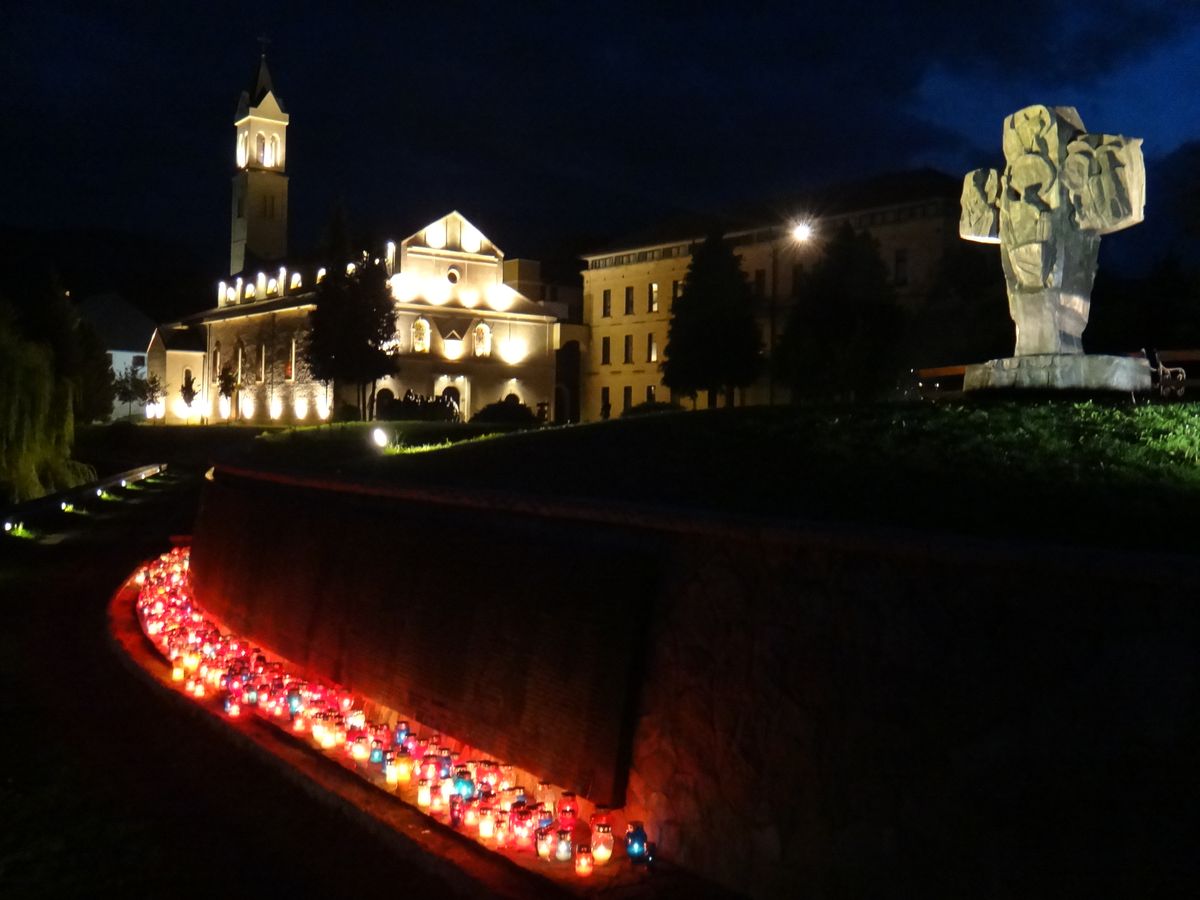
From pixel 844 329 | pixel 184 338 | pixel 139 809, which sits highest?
pixel 184 338

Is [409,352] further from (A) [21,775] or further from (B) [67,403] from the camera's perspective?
(A) [21,775]

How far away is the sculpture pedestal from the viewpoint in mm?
12383

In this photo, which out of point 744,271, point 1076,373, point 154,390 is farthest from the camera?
point 154,390

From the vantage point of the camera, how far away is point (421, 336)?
55562 mm

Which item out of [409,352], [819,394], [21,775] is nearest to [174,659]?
[21,775]

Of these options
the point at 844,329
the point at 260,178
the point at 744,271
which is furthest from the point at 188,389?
the point at 844,329

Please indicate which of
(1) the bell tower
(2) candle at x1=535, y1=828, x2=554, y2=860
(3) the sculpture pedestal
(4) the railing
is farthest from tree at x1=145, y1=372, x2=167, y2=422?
(2) candle at x1=535, y1=828, x2=554, y2=860

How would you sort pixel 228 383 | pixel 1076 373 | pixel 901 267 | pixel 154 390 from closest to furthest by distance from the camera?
pixel 1076 373 < pixel 901 267 < pixel 228 383 < pixel 154 390

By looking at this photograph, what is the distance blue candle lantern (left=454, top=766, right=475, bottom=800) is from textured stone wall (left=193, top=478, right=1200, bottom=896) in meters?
0.27

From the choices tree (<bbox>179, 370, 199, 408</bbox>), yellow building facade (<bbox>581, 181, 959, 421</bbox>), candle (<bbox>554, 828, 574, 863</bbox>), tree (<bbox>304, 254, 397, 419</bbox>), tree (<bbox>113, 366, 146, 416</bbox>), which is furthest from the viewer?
tree (<bbox>113, 366, 146, 416</bbox>)

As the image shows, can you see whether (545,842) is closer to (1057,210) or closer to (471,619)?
(471,619)

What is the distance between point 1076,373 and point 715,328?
3335cm

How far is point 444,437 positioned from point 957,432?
53.3 feet

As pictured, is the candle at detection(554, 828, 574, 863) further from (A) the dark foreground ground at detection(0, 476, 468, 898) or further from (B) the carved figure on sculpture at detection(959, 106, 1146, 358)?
(B) the carved figure on sculpture at detection(959, 106, 1146, 358)
